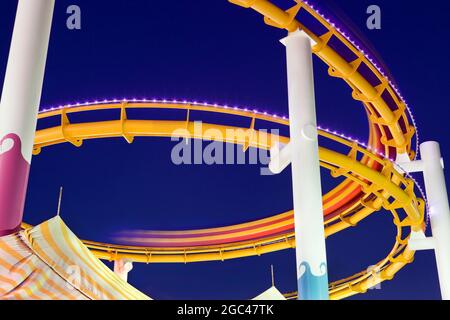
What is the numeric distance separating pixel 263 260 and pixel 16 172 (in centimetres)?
1567

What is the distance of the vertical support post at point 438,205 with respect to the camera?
12570mm

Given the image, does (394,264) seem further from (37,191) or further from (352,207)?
(37,191)

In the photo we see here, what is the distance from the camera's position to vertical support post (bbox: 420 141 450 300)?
41.2 ft

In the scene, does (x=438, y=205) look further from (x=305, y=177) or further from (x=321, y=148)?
(x=305, y=177)

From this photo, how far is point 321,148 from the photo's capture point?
10922 millimetres

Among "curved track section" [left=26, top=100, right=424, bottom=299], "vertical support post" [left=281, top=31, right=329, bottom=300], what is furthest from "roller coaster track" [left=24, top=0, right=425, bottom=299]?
"vertical support post" [left=281, top=31, right=329, bottom=300]

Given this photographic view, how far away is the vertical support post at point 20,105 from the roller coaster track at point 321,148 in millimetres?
3650

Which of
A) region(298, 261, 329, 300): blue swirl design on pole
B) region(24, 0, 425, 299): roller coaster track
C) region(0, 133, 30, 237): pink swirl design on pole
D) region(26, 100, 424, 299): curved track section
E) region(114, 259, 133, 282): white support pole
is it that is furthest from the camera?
region(114, 259, 133, 282): white support pole

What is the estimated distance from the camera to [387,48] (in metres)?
13.4

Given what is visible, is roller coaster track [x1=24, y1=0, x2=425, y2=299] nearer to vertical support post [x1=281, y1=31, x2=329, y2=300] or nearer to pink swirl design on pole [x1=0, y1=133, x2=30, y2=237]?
vertical support post [x1=281, y1=31, x2=329, y2=300]

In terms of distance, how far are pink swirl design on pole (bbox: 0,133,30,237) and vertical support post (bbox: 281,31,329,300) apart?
387cm

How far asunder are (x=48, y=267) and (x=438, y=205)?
10346 mm

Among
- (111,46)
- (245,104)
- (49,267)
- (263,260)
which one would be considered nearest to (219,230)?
(263,260)

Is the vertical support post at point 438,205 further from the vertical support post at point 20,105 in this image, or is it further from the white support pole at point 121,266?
the vertical support post at point 20,105
